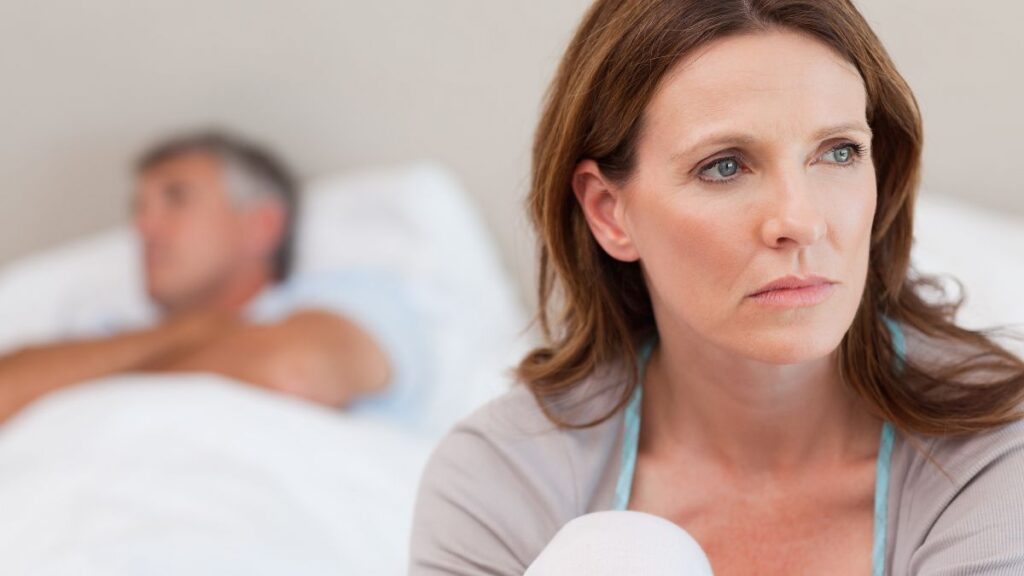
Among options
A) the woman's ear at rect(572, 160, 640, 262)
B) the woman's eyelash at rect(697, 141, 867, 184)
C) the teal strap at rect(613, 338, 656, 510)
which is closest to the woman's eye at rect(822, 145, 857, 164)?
the woman's eyelash at rect(697, 141, 867, 184)

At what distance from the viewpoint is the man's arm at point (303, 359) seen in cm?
200

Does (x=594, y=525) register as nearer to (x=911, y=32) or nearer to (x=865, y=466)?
(x=865, y=466)

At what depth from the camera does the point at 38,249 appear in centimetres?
260

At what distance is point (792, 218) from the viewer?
996 mm

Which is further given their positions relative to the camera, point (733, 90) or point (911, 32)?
point (911, 32)

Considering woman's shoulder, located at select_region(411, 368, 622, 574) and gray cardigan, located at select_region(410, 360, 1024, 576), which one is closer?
gray cardigan, located at select_region(410, 360, 1024, 576)

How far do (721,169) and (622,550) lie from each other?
1.01ft

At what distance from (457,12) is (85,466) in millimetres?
1014

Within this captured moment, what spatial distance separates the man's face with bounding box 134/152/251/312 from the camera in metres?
2.36

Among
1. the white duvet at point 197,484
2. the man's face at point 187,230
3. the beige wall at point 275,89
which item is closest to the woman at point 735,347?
the white duvet at point 197,484

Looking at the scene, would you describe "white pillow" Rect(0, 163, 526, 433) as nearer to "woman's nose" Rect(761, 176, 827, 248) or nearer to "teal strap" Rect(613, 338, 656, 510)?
"teal strap" Rect(613, 338, 656, 510)

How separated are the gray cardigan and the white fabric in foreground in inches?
6.6

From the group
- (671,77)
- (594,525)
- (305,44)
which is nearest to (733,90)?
(671,77)

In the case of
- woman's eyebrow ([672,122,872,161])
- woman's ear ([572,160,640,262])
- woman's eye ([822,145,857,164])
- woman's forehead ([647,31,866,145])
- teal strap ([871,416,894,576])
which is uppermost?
woman's forehead ([647,31,866,145])
